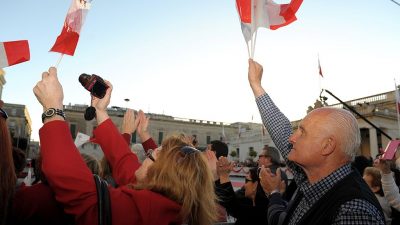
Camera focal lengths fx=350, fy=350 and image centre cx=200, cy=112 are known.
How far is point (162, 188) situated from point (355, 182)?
3.71ft

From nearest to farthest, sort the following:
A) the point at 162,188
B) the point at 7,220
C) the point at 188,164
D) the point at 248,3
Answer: the point at 7,220 < the point at 162,188 < the point at 188,164 < the point at 248,3

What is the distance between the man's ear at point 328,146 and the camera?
2223 mm

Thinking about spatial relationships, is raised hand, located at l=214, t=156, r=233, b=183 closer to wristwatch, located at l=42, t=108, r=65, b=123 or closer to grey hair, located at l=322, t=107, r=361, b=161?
grey hair, located at l=322, t=107, r=361, b=161

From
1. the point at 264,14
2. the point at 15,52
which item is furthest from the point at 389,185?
the point at 15,52

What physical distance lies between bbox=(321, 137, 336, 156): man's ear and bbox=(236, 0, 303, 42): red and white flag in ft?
5.81

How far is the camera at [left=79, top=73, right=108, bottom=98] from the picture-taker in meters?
2.48

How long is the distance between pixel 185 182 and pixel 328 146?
937 millimetres

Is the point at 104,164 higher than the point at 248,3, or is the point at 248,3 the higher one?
the point at 248,3

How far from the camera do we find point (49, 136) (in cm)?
167

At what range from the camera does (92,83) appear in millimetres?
2486

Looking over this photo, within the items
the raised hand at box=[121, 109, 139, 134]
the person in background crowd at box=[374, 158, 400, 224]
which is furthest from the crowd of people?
the person in background crowd at box=[374, 158, 400, 224]

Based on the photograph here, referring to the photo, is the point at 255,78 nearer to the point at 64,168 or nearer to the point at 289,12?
the point at 289,12

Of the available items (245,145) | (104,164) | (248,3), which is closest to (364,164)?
(248,3)

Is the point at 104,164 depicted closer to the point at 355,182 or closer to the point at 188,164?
the point at 188,164
